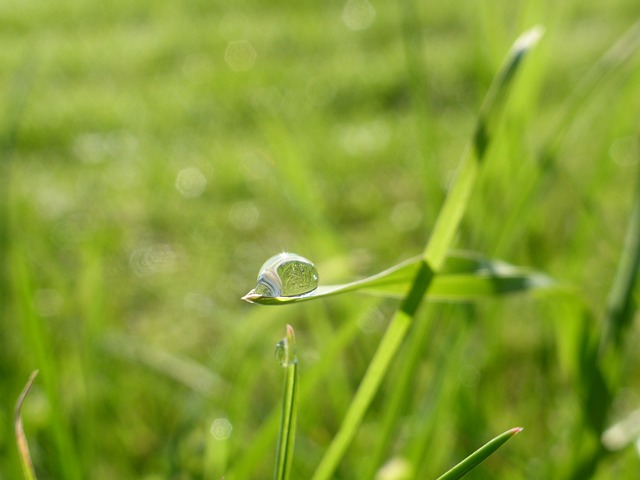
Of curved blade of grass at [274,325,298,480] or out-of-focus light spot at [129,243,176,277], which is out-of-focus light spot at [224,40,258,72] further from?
curved blade of grass at [274,325,298,480]

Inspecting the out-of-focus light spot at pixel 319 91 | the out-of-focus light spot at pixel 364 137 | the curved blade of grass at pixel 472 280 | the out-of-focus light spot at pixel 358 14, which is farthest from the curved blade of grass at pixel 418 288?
the out-of-focus light spot at pixel 358 14

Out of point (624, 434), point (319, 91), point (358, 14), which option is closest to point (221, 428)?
point (624, 434)

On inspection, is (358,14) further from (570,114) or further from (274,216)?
(570,114)

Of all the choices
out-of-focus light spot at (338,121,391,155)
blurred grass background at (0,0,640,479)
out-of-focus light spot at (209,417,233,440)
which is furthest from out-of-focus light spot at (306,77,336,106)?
out-of-focus light spot at (209,417,233,440)

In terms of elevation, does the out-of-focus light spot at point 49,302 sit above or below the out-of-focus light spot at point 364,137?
below

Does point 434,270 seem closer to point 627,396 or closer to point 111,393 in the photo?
point 111,393

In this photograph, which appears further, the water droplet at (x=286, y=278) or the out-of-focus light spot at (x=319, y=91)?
the out-of-focus light spot at (x=319, y=91)

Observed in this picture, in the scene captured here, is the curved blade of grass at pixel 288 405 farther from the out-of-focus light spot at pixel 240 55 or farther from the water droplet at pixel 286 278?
the out-of-focus light spot at pixel 240 55
